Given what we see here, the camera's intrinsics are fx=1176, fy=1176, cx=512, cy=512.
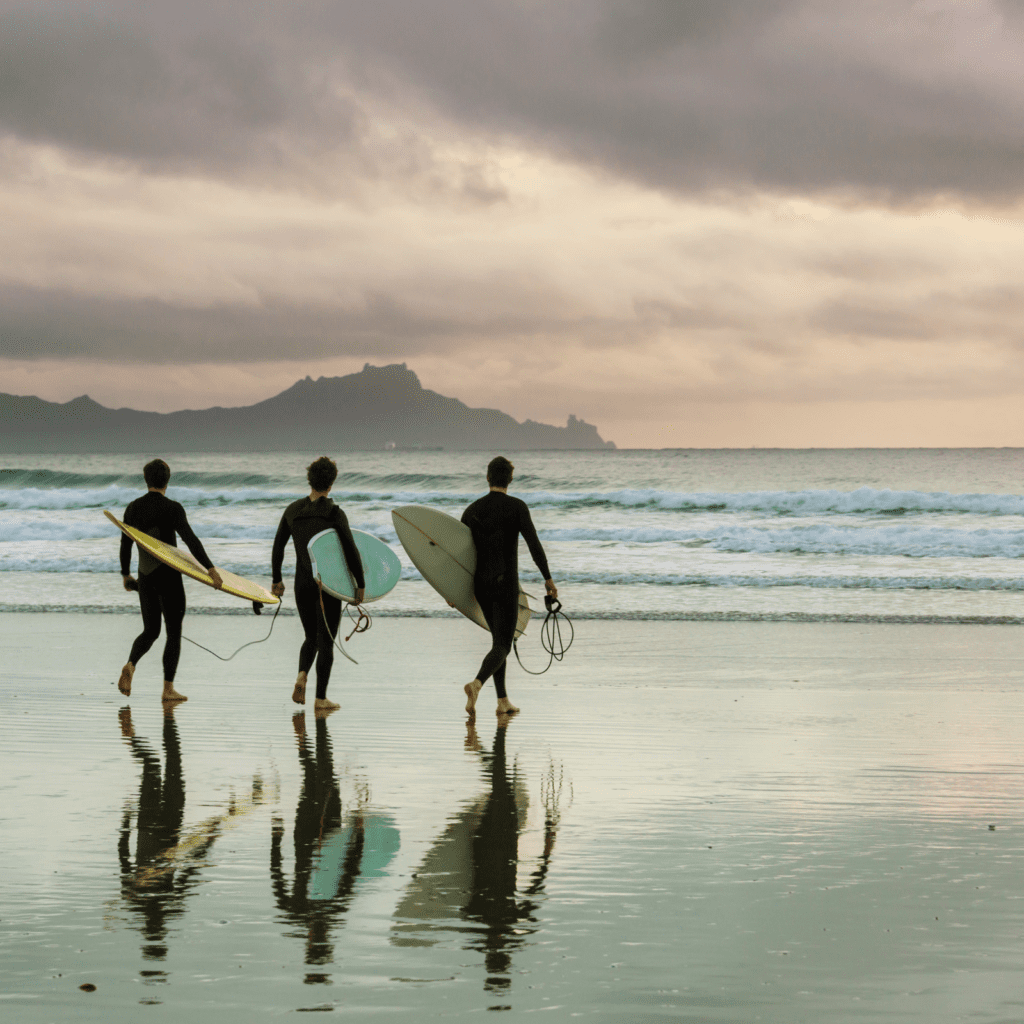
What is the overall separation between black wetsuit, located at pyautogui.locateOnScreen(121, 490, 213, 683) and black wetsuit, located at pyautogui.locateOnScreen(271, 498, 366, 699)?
0.74 m

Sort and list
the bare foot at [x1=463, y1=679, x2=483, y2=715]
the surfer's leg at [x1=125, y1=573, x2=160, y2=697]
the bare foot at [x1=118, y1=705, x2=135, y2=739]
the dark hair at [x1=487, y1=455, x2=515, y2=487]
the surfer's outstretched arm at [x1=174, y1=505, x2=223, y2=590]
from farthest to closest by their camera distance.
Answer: the surfer's leg at [x1=125, y1=573, x2=160, y2=697], the surfer's outstretched arm at [x1=174, y1=505, x2=223, y2=590], the dark hair at [x1=487, y1=455, x2=515, y2=487], the bare foot at [x1=463, y1=679, x2=483, y2=715], the bare foot at [x1=118, y1=705, x2=135, y2=739]

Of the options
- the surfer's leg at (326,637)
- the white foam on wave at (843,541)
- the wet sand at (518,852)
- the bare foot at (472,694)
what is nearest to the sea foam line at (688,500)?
the white foam on wave at (843,541)

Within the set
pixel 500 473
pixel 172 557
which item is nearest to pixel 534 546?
pixel 500 473

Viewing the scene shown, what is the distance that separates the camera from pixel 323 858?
452 centimetres

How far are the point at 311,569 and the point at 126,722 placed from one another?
1.57 meters

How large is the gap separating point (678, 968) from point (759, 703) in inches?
202

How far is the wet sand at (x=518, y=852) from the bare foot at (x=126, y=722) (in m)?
0.04

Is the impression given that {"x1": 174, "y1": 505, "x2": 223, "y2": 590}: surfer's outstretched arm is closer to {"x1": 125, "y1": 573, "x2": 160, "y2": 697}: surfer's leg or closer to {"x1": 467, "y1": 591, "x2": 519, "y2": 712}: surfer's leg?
{"x1": 125, "y1": 573, "x2": 160, "y2": 697}: surfer's leg

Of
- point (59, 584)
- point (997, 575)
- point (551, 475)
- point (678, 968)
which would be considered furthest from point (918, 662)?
point (551, 475)

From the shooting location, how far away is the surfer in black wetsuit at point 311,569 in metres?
8.15

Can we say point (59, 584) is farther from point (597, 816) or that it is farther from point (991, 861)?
point (991, 861)

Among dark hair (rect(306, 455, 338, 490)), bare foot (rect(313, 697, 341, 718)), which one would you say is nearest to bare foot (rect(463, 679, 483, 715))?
bare foot (rect(313, 697, 341, 718))

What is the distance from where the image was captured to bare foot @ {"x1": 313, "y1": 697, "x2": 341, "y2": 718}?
7.91 metres

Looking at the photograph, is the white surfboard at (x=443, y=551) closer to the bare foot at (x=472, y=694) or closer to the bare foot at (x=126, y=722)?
the bare foot at (x=472, y=694)
